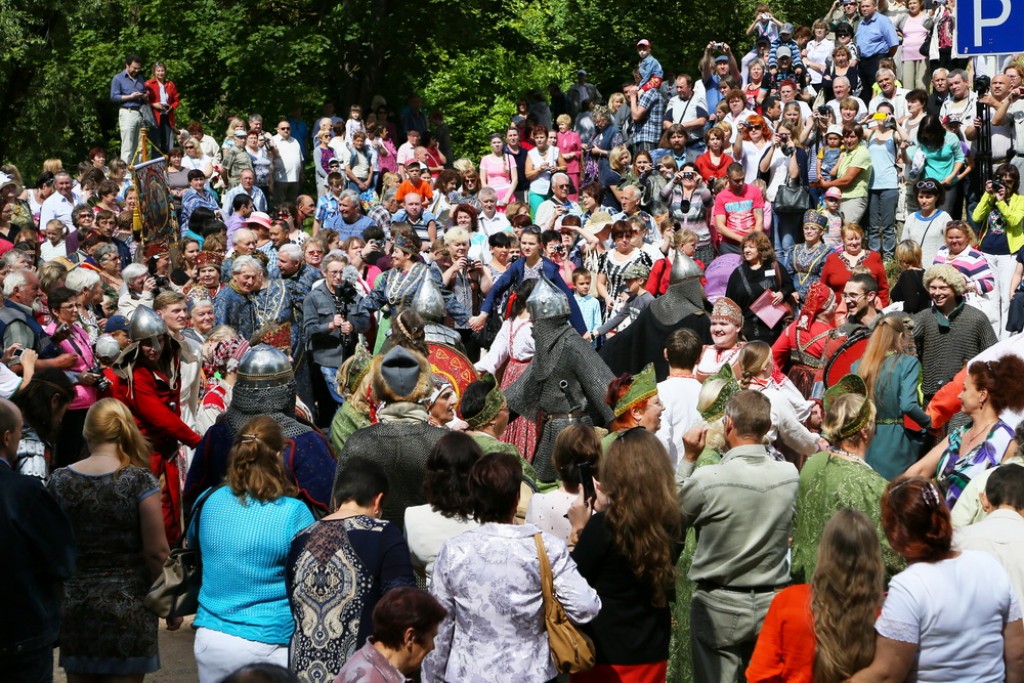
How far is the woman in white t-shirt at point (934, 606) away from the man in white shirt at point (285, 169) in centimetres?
1734

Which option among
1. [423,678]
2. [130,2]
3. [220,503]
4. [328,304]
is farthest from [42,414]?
[130,2]

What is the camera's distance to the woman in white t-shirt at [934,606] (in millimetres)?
4484

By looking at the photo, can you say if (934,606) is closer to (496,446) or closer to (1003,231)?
(496,446)

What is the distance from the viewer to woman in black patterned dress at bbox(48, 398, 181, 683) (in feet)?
19.4

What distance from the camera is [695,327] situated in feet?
33.7

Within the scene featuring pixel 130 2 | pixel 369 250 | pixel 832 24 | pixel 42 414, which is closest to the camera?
pixel 42 414

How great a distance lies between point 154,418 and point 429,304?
2.03 m

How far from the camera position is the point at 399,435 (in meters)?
6.38

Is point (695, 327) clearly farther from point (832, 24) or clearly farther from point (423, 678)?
point (832, 24)

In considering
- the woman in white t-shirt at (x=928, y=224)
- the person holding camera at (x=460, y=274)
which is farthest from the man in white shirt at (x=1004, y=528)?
the woman in white t-shirt at (x=928, y=224)

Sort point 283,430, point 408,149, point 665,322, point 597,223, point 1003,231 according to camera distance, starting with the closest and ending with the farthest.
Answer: point 283,430, point 665,322, point 1003,231, point 597,223, point 408,149

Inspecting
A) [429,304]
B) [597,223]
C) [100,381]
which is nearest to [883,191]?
[597,223]

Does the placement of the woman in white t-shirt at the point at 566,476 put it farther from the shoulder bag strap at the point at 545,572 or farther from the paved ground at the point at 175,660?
the paved ground at the point at 175,660

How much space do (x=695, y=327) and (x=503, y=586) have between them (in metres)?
5.48
